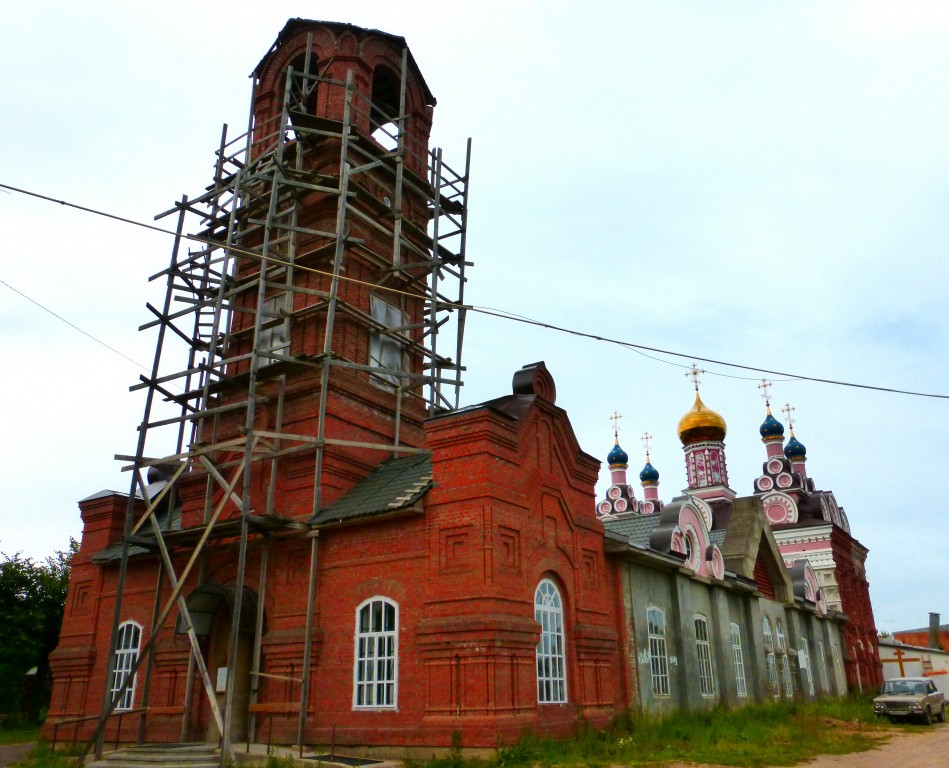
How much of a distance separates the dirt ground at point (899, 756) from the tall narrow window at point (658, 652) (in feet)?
12.0

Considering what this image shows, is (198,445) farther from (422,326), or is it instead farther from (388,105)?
(388,105)

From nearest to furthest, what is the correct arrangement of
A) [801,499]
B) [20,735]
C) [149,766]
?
[149,766] < [20,735] < [801,499]

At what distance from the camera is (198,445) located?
1612 cm

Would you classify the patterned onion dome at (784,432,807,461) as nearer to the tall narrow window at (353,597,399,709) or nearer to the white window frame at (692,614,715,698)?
the white window frame at (692,614,715,698)

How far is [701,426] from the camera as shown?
39.8 meters

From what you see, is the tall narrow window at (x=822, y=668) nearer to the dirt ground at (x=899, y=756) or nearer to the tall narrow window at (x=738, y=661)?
the tall narrow window at (x=738, y=661)

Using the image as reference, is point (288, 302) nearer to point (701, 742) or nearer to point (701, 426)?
point (701, 742)

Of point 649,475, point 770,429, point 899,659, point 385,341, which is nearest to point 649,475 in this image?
point 649,475

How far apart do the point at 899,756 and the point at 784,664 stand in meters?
10.4

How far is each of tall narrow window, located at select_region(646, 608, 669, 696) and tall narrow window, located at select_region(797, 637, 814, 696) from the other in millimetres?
9996

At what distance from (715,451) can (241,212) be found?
2789 centimetres

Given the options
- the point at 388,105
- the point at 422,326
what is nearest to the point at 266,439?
the point at 422,326

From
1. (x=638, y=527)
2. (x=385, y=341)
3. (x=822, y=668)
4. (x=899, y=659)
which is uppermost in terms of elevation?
(x=385, y=341)

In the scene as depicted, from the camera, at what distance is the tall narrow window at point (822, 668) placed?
86.1 feet
